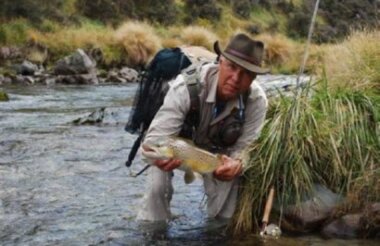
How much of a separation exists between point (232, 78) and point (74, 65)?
19284 millimetres

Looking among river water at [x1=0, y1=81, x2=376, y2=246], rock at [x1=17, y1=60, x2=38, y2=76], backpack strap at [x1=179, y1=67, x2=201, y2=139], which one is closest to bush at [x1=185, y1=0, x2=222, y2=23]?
rock at [x1=17, y1=60, x2=38, y2=76]

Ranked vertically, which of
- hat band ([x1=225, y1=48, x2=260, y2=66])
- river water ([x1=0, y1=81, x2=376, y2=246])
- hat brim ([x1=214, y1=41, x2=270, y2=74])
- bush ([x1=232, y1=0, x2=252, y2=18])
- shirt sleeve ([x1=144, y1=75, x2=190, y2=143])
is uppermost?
hat band ([x1=225, y1=48, x2=260, y2=66])

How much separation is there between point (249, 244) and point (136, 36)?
74.2 feet

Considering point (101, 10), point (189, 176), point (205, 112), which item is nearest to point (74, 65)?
point (101, 10)

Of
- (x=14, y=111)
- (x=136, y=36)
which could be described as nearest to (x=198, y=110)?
(x=14, y=111)

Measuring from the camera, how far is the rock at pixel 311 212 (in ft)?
18.9

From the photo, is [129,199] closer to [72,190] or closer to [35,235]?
[72,190]

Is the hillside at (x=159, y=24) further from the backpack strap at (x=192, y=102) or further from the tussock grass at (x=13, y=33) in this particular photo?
the backpack strap at (x=192, y=102)

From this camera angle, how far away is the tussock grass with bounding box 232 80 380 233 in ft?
19.0

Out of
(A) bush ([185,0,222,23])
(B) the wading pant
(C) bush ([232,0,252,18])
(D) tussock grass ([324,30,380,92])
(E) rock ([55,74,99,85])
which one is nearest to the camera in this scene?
(B) the wading pant

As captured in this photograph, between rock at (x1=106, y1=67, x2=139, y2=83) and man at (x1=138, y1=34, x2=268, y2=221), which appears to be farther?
rock at (x1=106, y1=67, x2=139, y2=83)

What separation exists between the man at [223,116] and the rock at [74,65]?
18179mm

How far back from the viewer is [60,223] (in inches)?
245

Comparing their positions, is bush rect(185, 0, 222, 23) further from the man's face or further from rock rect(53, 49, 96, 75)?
the man's face
